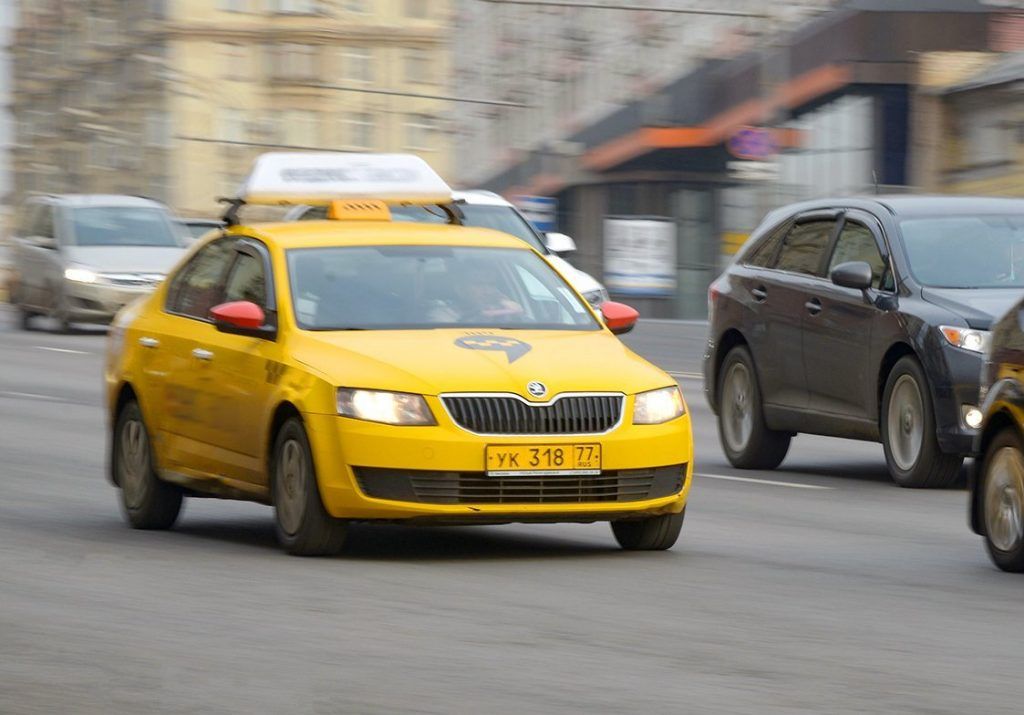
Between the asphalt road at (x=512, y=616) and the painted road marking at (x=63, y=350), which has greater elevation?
the asphalt road at (x=512, y=616)

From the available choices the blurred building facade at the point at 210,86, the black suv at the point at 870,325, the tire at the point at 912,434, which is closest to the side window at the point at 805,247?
the black suv at the point at 870,325

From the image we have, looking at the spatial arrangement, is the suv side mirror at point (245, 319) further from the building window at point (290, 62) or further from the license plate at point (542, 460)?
the building window at point (290, 62)

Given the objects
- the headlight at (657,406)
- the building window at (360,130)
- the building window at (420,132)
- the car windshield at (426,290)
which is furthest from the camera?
the building window at (360,130)

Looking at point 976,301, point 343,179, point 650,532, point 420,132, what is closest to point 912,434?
point 976,301

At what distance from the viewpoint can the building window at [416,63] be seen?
3442 inches

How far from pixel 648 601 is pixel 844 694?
2116 millimetres

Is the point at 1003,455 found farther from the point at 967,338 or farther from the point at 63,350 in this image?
the point at 63,350

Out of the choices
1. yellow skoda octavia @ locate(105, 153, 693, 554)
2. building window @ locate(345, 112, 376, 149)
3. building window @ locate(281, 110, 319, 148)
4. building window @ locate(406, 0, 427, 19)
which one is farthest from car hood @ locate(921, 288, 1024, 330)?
building window @ locate(406, 0, 427, 19)

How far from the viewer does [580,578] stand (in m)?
9.29

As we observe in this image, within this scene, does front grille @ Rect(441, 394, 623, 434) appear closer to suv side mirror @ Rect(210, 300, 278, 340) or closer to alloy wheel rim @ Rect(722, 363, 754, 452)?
suv side mirror @ Rect(210, 300, 278, 340)

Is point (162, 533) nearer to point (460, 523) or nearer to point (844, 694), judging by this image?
point (460, 523)

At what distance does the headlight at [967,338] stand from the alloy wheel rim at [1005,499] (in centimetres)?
357

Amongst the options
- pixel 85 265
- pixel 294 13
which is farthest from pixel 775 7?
pixel 294 13

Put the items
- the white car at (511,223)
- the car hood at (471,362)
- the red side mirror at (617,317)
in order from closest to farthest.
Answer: the car hood at (471,362) → the red side mirror at (617,317) → the white car at (511,223)
